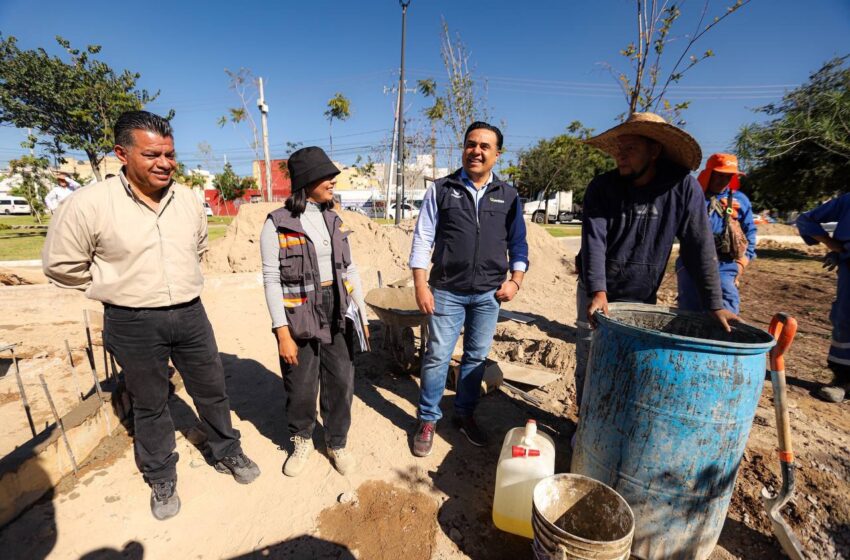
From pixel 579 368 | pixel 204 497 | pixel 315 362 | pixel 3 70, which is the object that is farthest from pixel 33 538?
pixel 3 70

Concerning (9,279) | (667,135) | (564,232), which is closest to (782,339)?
(667,135)

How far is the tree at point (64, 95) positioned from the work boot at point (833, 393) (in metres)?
21.8

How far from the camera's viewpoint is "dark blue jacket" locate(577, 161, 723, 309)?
2258 millimetres

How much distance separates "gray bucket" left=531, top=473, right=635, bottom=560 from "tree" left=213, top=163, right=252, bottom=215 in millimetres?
38688

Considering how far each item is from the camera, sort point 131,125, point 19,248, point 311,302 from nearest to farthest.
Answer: point 131,125, point 311,302, point 19,248

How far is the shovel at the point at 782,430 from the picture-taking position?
5.90 ft

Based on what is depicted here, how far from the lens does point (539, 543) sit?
5.52 ft

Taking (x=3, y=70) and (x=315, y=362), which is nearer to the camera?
(x=315, y=362)

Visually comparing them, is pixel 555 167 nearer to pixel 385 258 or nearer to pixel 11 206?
pixel 385 258

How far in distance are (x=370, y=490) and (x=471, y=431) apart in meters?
0.88

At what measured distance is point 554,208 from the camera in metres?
31.6

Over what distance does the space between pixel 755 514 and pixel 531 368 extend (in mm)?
2167

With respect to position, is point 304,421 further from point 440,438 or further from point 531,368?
point 531,368

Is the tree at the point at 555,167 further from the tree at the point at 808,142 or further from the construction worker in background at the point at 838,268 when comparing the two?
the construction worker in background at the point at 838,268
